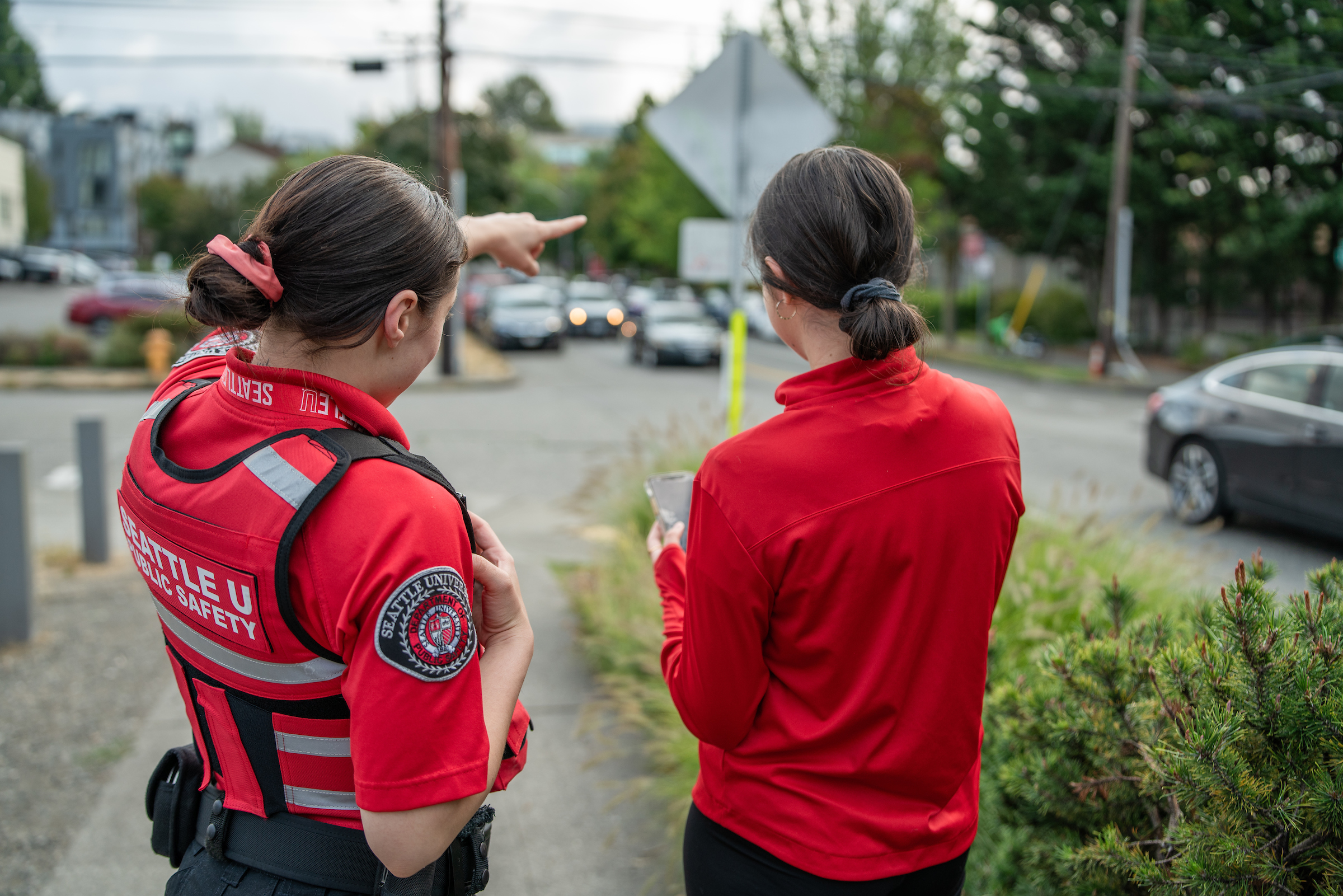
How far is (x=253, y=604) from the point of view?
129 cm

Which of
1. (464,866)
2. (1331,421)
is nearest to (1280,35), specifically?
(1331,421)

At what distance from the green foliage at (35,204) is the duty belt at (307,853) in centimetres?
7124

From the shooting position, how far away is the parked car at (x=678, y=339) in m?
23.6

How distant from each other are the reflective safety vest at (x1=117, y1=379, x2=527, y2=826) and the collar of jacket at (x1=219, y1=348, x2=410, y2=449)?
0.04 meters

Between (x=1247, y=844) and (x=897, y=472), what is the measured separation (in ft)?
2.72

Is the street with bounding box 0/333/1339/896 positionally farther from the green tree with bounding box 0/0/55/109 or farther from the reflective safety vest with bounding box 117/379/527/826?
the green tree with bounding box 0/0/55/109

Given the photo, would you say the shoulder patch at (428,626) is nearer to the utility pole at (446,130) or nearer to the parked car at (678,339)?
the utility pole at (446,130)

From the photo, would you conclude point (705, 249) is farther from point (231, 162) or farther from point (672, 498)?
point (231, 162)

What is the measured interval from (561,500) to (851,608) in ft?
20.9

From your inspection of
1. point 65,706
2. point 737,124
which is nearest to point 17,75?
point 65,706

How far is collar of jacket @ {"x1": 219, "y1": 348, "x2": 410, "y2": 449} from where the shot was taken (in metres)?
1.37

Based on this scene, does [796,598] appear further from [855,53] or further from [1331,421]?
[855,53]

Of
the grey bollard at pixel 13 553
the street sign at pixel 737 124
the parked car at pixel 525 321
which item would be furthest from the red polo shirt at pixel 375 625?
the parked car at pixel 525 321

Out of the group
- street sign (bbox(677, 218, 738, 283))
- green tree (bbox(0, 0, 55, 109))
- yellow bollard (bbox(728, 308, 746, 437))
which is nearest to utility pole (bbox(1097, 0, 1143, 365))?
street sign (bbox(677, 218, 738, 283))
